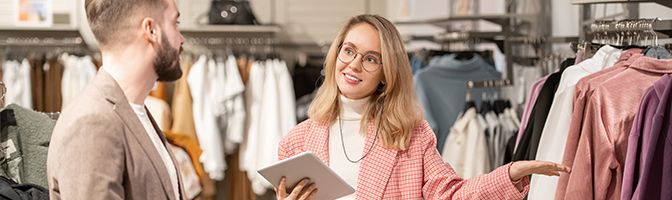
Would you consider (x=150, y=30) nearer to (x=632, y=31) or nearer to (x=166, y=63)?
(x=166, y=63)

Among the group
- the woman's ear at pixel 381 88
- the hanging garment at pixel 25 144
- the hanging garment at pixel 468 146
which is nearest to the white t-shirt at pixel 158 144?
the hanging garment at pixel 25 144

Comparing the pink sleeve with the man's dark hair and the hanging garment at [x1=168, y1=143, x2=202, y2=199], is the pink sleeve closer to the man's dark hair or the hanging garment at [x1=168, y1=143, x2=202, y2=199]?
the man's dark hair

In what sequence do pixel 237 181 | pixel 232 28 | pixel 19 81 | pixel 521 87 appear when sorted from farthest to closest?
pixel 232 28 → pixel 237 181 → pixel 19 81 → pixel 521 87

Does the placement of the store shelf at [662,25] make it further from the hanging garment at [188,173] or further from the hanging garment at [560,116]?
the hanging garment at [188,173]

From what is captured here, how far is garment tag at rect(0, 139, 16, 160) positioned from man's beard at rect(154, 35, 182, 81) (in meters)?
0.63

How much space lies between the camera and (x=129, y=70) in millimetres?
2416

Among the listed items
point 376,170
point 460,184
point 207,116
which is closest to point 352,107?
point 376,170

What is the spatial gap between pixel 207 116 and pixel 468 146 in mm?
1875

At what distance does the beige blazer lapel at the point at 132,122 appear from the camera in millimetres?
2354

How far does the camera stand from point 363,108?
9.78 feet

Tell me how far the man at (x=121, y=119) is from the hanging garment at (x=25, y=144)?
54 cm

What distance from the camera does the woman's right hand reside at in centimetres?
263

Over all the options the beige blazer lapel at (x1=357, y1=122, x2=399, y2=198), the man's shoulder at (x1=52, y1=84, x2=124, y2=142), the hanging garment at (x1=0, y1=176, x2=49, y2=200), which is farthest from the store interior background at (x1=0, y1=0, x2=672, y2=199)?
the man's shoulder at (x1=52, y1=84, x2=124, y2=142)

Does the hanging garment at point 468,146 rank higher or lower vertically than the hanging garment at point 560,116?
lower
